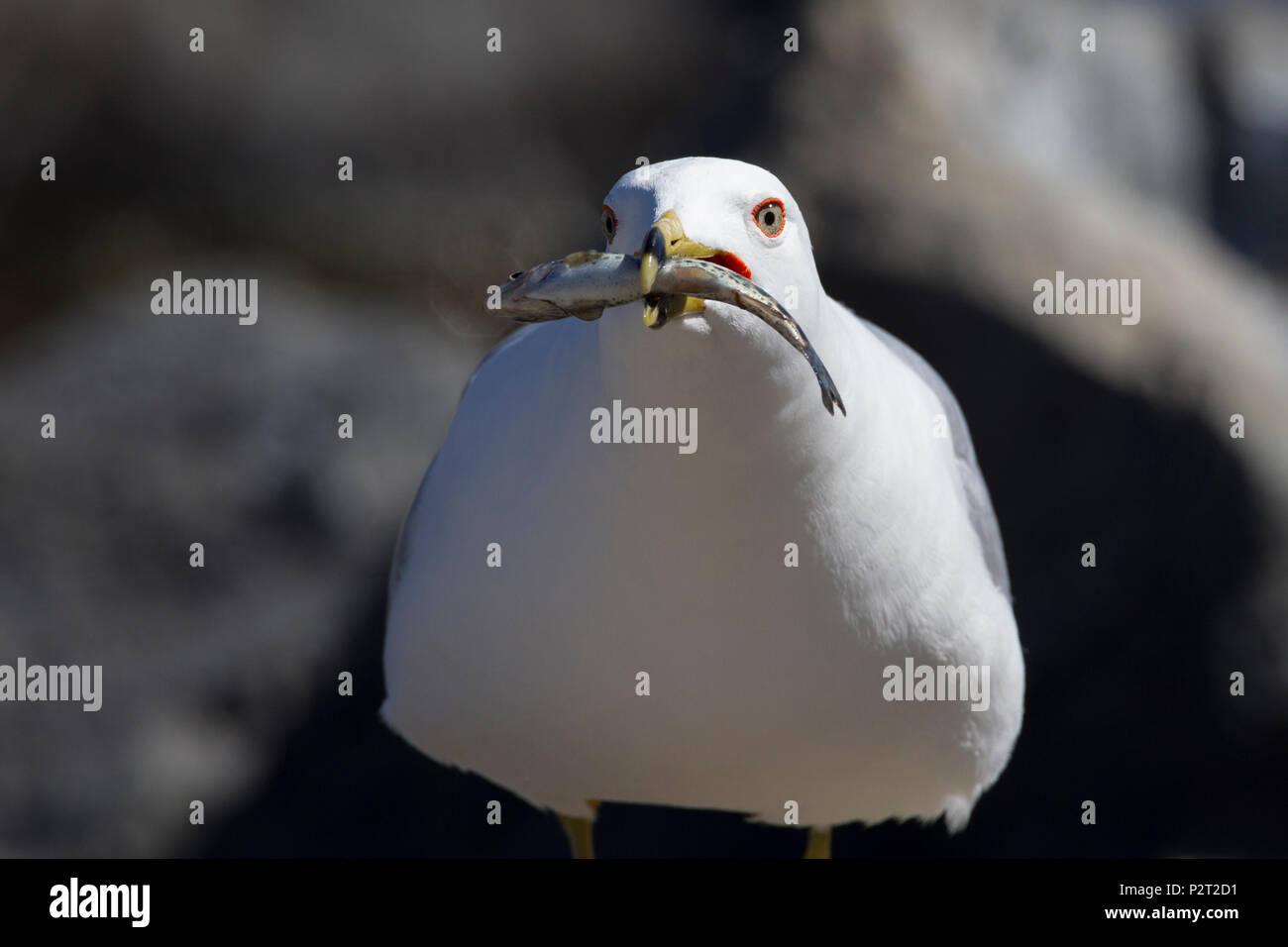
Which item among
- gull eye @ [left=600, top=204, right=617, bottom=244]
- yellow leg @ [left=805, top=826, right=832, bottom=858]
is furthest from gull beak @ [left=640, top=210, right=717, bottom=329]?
yellow leg @ [left=805, top=826, right=832, bottom=858]

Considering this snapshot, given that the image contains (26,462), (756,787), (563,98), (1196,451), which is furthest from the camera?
(563,98)

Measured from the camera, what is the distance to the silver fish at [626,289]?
1.89 metres

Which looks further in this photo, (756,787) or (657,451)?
(756,787)

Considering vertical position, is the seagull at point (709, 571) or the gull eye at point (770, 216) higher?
the gull eye at point (770, 216)

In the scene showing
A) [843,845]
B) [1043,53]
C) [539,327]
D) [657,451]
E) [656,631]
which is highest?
[1043,53]

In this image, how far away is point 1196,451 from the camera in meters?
4.62

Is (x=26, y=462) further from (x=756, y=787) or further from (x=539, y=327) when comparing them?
(x=756, y=787)

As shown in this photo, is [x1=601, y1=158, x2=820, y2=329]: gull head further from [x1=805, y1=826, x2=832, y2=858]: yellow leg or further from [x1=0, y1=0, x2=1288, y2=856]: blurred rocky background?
[x1=0, y1=0, x2=1288, y2=856]: blurred rocky background

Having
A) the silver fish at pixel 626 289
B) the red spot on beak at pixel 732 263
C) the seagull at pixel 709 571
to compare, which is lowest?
the seagull at pixel 709 571

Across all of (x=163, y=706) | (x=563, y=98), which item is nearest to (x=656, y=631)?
(x=163, y=706)

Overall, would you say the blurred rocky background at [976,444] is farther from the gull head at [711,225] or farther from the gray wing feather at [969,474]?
the gull head at [711,225]

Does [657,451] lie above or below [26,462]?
below

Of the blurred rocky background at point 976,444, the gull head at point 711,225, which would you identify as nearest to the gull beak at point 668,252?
the gull head at point 711,225

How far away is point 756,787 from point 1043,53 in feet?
13.0
